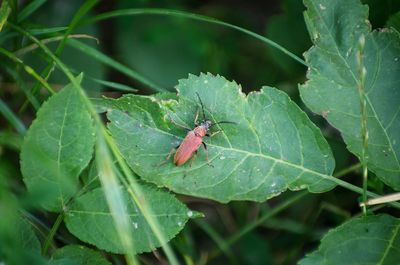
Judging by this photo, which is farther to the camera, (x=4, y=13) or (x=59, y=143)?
(x=4, y=13)

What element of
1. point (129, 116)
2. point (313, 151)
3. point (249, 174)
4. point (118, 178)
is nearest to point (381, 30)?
point (313, 151)

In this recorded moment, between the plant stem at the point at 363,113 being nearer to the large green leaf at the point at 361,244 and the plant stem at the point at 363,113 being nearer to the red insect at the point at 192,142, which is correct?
the large green leaf at the point at 361,244

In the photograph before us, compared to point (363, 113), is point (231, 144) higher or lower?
lower

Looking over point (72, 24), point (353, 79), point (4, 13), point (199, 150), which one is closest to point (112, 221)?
point (199, 150)

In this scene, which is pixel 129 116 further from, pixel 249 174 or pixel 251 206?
pixel 251 206

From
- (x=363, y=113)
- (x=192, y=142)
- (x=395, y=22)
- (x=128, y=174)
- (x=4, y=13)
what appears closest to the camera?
(x=128, y=174)

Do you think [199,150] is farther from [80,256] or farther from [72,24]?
[72,24]

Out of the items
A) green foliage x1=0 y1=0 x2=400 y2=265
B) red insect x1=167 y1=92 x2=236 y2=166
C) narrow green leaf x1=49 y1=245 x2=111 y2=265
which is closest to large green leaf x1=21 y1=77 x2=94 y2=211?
green foliage x1=0 y1=0 x2=400 y2=265
